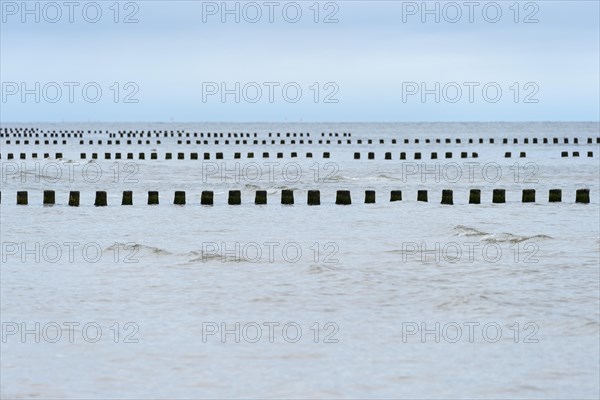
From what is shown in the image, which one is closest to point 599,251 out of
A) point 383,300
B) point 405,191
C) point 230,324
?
point 383,300

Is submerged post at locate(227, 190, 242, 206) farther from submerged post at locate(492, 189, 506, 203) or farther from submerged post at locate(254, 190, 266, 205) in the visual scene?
submerged post at locate(492, 189, 506, 203)

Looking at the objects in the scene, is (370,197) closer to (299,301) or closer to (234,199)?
(234,199)

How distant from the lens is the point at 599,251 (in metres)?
18.5

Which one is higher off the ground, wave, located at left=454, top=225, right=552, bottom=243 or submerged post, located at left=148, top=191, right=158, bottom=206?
submerged post, located at left=148, top=191, right=158, bottom=206

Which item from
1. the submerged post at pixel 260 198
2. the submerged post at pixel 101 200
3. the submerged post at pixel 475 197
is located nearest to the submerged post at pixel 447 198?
the submerged post at pixel 475 197

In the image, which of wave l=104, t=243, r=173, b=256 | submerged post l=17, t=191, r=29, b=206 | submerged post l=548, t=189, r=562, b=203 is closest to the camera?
wave l=104, t=243, r=173, b=256

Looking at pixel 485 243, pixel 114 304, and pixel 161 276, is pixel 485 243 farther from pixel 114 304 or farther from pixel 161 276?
pixel 114 304

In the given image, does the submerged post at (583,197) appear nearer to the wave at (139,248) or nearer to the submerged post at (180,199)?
the submerged post at (180,199)

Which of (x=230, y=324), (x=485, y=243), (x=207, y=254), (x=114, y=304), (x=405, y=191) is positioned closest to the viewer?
(x=230, y=324)

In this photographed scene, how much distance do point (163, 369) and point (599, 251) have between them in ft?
32.6

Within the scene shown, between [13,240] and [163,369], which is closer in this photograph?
[163,369]

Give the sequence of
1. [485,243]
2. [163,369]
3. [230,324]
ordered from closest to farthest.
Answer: [163,369], [230,324], [485,243]

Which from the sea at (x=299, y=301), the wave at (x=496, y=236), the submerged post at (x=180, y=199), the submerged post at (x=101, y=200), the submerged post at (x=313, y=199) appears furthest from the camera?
the submerged post at (x=180, y=199)

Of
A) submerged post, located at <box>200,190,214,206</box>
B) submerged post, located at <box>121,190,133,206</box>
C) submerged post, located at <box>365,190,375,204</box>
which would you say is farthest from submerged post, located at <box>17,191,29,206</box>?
submerged post, located at <box>365,190,375,204</box>
